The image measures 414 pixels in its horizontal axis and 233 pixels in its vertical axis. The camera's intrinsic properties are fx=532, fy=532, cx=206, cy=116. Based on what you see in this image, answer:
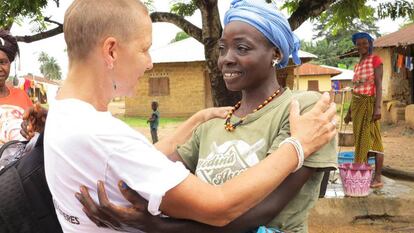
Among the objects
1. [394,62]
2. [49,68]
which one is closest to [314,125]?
[394,62]

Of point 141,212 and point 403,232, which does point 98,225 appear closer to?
point 141,212

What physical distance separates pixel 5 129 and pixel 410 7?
6.09 meters

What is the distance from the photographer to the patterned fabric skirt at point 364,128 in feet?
20.4

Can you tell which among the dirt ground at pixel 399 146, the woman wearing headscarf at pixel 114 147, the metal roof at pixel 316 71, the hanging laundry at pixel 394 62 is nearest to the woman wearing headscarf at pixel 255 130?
the woman wearing headscarf at pixel 114 147

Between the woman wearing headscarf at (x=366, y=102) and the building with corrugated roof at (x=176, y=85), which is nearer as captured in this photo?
the woman wearing headscarf at (x=366, y=102)

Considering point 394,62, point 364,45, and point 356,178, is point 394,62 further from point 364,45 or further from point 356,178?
point 356,178

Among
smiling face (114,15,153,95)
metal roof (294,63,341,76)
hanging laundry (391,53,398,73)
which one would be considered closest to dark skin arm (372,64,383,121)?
smiling face (114,15,153,95)

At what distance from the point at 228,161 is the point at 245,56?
368 millimetres

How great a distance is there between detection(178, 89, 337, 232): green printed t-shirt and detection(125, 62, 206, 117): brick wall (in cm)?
2004

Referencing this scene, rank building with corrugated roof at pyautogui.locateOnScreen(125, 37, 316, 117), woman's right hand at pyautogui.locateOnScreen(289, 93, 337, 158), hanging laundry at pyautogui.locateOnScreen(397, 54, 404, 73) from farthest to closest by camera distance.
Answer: building with corrugated roof at pyautogui.locateOnScreen(125, 37, 316, 117), hanging laundry at pyautogui.locateOnScreen(397, 54, 404, 73), woman's right hand at pyautogui.locateOnScreen(289, 93, 337, 158)

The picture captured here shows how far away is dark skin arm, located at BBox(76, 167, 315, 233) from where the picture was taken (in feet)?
4.24

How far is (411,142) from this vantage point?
541 inches

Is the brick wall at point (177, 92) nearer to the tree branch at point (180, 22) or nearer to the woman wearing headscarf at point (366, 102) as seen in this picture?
the tree branch at point (180, 22)

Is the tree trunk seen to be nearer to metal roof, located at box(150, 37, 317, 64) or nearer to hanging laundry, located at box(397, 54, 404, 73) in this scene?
hanging laundry, located at box(397, 54, 404, 73)
